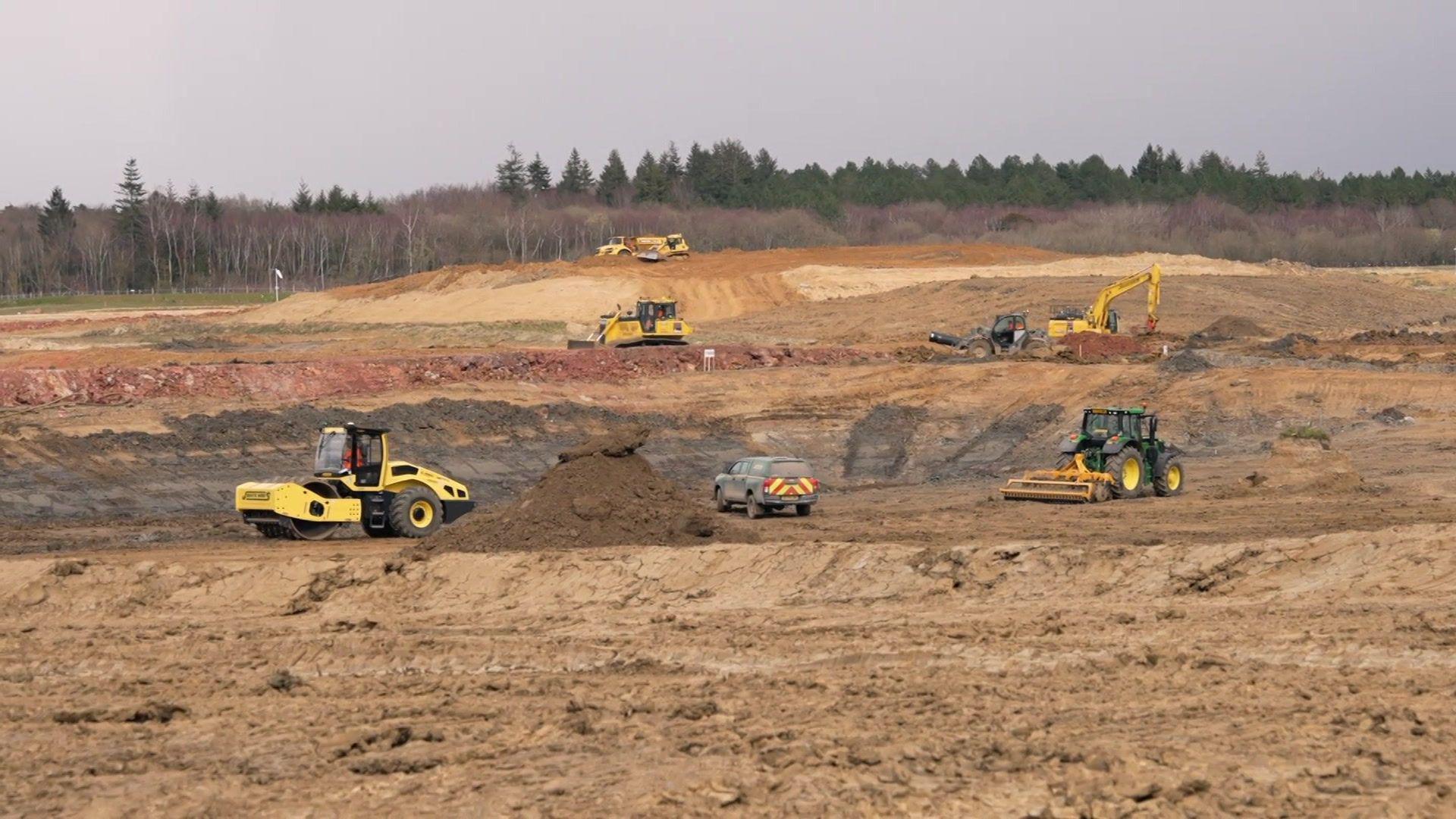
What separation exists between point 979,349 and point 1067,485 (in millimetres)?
21269

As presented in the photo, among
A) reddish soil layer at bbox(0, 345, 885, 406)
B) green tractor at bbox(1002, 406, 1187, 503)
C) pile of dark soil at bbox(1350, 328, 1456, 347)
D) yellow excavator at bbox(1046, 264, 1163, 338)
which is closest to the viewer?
green tractor at bbox(1002, 406, 1187, 503)

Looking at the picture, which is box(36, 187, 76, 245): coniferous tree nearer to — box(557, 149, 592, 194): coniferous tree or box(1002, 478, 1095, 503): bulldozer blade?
box(557, 149, 592, 194): coniferous tree

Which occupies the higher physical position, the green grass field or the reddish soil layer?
the green grass field

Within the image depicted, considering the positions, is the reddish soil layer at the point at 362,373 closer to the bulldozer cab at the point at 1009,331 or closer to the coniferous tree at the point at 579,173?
the bulldozer cab at the point at 1009,331

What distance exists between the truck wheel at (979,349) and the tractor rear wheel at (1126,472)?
20.0 m

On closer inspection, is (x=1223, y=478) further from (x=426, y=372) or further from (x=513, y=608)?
(x=426, y=372)

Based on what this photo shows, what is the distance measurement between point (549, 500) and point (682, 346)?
27.1 meters

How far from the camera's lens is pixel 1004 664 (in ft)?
40.5

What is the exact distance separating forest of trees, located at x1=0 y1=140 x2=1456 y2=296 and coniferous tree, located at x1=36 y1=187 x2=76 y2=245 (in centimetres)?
19

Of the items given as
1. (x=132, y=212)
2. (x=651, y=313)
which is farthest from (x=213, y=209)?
(x=651, y=313)

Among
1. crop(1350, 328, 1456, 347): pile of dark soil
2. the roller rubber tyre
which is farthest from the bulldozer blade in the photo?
crop(1350, 328, 1456, 347): pile of dark soil

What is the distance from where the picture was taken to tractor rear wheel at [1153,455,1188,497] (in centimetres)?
2666

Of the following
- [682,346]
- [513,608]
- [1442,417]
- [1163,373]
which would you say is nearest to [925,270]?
[682,346]

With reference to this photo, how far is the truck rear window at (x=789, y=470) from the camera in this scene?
2533 cm
